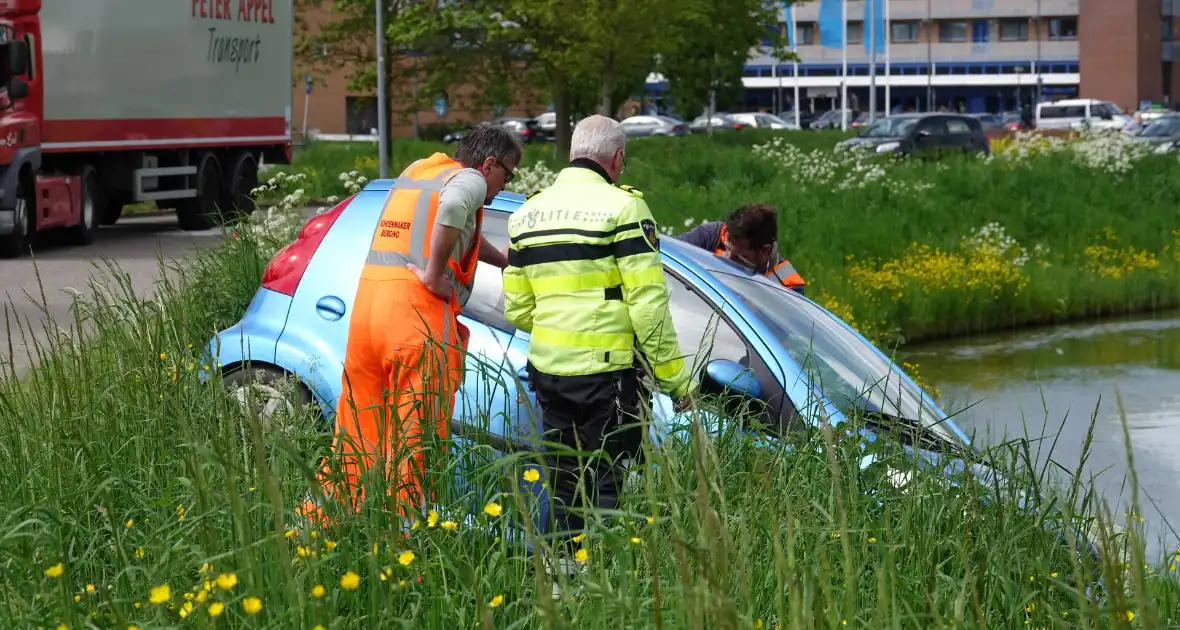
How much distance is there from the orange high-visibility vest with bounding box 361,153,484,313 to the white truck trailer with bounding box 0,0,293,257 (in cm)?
1062

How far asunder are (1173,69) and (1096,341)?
309ft

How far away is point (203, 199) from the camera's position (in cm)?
2333

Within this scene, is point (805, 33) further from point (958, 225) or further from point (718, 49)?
point (958, 225)

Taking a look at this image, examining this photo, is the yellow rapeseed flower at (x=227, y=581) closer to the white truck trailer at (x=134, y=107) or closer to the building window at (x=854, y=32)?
the white truck trailer at (x=134, y=107)

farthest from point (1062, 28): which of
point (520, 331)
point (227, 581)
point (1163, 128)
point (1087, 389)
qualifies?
point (227, 581)

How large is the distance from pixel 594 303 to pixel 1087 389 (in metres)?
8.07

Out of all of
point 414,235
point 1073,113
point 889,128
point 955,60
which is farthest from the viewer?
point 955,60

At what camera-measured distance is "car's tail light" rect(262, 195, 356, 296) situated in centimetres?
646

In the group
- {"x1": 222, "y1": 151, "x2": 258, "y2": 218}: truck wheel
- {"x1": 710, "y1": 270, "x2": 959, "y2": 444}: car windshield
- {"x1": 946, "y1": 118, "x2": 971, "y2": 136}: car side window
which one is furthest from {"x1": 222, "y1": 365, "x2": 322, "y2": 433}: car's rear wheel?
{"x1": 946, "y1": 118, "x2": 971, "y2": 136}: car side window

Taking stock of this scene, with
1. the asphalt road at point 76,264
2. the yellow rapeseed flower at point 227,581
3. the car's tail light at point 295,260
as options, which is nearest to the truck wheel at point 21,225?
the asphalt road at point 76,264

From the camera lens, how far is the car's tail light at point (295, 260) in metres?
6.46

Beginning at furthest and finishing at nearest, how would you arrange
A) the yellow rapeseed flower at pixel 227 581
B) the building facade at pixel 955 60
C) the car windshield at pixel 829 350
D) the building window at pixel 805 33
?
the building window at pixel 805 33
the building facade at pixel 955 60
the car windshield at pixel 829 350
the yellow rapeseed flower at pixel 227 581

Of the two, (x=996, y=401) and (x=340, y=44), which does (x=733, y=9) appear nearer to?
(x=340, y=44)

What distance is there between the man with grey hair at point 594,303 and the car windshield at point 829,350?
2.08 feet
